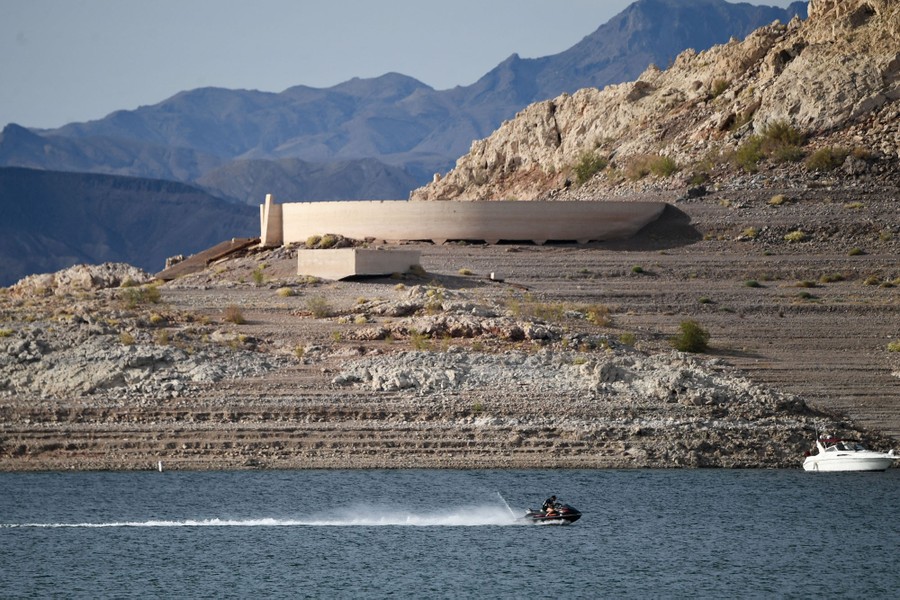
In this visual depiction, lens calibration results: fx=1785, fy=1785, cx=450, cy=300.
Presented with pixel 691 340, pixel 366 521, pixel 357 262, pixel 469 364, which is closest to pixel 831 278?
pixel 691 340

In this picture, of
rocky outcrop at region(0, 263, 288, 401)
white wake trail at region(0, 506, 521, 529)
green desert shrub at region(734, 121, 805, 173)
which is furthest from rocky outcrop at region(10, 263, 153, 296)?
white wake trail at region(0, 506, 521, 529)

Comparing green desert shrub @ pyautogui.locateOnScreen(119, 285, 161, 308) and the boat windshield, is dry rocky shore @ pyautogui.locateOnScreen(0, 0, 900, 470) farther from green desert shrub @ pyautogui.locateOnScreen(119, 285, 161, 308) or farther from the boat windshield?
the boat windshield

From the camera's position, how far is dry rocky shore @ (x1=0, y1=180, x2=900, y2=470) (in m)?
51.0

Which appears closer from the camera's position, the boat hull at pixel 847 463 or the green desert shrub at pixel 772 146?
the boat hull at pixel 847 463

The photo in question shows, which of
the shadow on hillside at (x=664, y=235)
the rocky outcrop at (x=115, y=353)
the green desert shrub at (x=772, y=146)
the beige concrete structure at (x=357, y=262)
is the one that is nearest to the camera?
Result: the rocky outcrop at (x=115, y=353)

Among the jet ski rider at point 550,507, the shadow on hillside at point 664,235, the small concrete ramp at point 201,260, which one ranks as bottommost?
the jet ski rider at point 550,507

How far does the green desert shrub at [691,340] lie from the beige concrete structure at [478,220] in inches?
549

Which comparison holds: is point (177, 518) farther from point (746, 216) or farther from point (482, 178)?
point (482, 178)

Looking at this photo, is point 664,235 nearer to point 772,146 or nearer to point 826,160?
point 772,146

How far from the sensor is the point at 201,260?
78.8m

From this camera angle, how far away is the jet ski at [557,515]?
41.2 m

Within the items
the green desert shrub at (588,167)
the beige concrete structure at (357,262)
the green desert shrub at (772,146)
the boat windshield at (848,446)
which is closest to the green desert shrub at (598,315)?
the beige concrete structure at (357,262)

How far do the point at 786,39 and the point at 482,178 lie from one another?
17475 mm

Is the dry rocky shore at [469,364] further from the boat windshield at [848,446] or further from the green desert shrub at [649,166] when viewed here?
the green desert shrub at [649,166]
